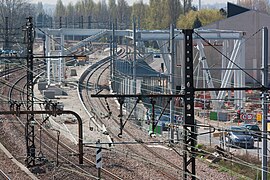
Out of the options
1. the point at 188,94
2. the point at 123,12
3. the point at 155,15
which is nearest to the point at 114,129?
the point at 188,94

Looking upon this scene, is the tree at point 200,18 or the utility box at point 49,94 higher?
the tree at point 200,18

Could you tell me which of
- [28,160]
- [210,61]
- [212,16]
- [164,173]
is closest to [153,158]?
[164,173]

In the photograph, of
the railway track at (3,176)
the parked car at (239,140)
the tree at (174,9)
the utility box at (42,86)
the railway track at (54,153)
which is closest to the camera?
the railway track at (3,176)

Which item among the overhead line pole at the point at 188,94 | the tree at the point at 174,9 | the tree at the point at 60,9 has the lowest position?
the overhead line pole at the point at 188,94

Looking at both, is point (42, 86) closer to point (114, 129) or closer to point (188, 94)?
point (114, 129)

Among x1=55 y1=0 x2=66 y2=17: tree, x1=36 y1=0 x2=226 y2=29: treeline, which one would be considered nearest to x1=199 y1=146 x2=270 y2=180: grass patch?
x1=36 y1=0 x2=226 y2=29: treeline

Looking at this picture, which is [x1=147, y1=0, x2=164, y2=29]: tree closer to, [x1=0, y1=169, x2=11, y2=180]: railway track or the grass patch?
the grass patch

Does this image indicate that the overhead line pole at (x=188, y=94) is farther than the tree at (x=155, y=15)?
No

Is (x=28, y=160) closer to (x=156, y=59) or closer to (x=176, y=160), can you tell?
(x=176, y=160)

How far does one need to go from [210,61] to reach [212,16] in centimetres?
1825

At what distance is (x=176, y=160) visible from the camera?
43.1 feet

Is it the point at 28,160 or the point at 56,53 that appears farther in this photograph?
the point at 56,53

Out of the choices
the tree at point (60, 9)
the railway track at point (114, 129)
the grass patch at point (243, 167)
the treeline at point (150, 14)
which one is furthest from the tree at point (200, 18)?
the grass patch at point (243, 167)

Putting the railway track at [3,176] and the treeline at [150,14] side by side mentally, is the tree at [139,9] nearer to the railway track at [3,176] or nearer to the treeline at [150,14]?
the treeline at [150,14]
